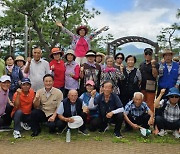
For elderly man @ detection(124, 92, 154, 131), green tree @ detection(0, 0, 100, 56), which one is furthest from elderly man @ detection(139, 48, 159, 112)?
green tree @ detection(0, 0, 100, 56)

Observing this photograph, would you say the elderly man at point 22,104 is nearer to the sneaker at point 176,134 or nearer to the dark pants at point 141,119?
the dark pants at point 141,119

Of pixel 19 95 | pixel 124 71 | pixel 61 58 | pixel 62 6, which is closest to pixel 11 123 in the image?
pixel 19 95

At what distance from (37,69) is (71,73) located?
789 mm

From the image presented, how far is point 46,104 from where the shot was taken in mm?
7098

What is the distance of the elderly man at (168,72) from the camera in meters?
7.36

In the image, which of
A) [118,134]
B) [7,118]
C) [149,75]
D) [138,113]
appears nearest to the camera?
[118,134]

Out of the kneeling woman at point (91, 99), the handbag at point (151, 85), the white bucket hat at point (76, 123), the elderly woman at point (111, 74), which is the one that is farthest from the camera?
the handbag at point (151, 85)

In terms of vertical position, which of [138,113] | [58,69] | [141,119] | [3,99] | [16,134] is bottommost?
[16,134]

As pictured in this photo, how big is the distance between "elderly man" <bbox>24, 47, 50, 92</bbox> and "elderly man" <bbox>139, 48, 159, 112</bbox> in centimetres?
230

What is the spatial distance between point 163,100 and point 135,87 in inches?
31.5

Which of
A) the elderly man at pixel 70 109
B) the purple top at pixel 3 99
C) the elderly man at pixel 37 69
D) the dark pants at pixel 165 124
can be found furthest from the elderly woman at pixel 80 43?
the dark pants at pixel 165 124

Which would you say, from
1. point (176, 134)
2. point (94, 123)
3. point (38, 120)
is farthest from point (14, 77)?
point (176, 134)

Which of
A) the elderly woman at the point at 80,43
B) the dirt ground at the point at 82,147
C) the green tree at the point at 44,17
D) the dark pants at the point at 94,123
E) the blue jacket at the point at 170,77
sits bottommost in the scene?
the dirt ground at the point at 82,147

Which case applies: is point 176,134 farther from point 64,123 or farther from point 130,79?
point 64,123
